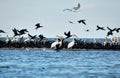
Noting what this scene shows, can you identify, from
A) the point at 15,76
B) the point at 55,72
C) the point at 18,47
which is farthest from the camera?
the point at 18,47

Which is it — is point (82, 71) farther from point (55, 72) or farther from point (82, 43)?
point (82, 43)

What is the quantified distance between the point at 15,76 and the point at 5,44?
39.6 meters

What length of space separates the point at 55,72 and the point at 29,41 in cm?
3829

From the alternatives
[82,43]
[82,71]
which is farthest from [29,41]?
[82,71]

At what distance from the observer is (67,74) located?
32.3 m

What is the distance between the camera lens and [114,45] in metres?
73.8

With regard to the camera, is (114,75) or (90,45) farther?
(90,45)

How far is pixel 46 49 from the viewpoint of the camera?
228 feet

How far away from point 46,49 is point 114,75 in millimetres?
37700

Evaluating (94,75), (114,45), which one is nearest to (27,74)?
(94,75)

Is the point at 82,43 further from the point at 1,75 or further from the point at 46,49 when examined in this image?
the point at 1,75

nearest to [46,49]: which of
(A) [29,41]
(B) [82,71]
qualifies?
(A) [29,41]

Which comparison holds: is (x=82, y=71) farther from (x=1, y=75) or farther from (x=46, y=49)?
(x=46, y=49)

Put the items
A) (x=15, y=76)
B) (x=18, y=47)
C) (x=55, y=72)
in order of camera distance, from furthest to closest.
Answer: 1. (x=18, y=47)
2. (x=55, y=72)
3. (x=15, y=76)
